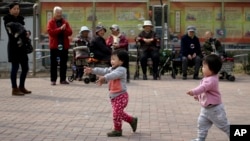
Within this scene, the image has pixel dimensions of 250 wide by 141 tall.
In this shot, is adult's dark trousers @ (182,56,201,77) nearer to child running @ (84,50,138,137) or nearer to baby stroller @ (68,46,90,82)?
baby stroller @ (68,46,90,82)

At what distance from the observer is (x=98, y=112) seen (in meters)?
9.24

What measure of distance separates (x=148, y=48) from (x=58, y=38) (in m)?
3.05

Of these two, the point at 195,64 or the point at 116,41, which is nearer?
the point at 116,41

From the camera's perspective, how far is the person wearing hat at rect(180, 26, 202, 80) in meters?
15.5

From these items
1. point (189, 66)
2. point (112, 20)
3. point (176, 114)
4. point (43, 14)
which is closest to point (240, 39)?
point (189, 66)

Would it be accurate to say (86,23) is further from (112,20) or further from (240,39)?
(240,39)

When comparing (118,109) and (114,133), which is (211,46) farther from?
(114,133)

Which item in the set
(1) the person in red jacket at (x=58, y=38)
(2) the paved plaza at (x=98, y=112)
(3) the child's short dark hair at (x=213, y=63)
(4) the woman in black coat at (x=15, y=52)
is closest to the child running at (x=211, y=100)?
(3) the child's short dark hair at (x=213, y=63)

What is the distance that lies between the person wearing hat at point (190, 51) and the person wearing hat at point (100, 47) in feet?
8.05

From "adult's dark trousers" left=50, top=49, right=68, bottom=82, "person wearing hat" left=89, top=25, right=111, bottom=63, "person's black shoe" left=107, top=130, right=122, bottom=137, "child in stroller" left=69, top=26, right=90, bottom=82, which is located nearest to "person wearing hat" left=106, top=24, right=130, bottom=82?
"person wearing hat" left=89, top=25, right=111, bottom=63

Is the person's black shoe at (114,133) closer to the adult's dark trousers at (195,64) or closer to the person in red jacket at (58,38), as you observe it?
the person in red jacket at (58,38)

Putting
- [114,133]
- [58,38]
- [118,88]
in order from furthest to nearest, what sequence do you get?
1. [58,38]
2. [118,88]
3. [114,133]

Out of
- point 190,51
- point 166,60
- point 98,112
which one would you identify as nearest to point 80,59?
point 166,60

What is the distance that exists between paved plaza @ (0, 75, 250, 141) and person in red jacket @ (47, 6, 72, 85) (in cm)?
49
